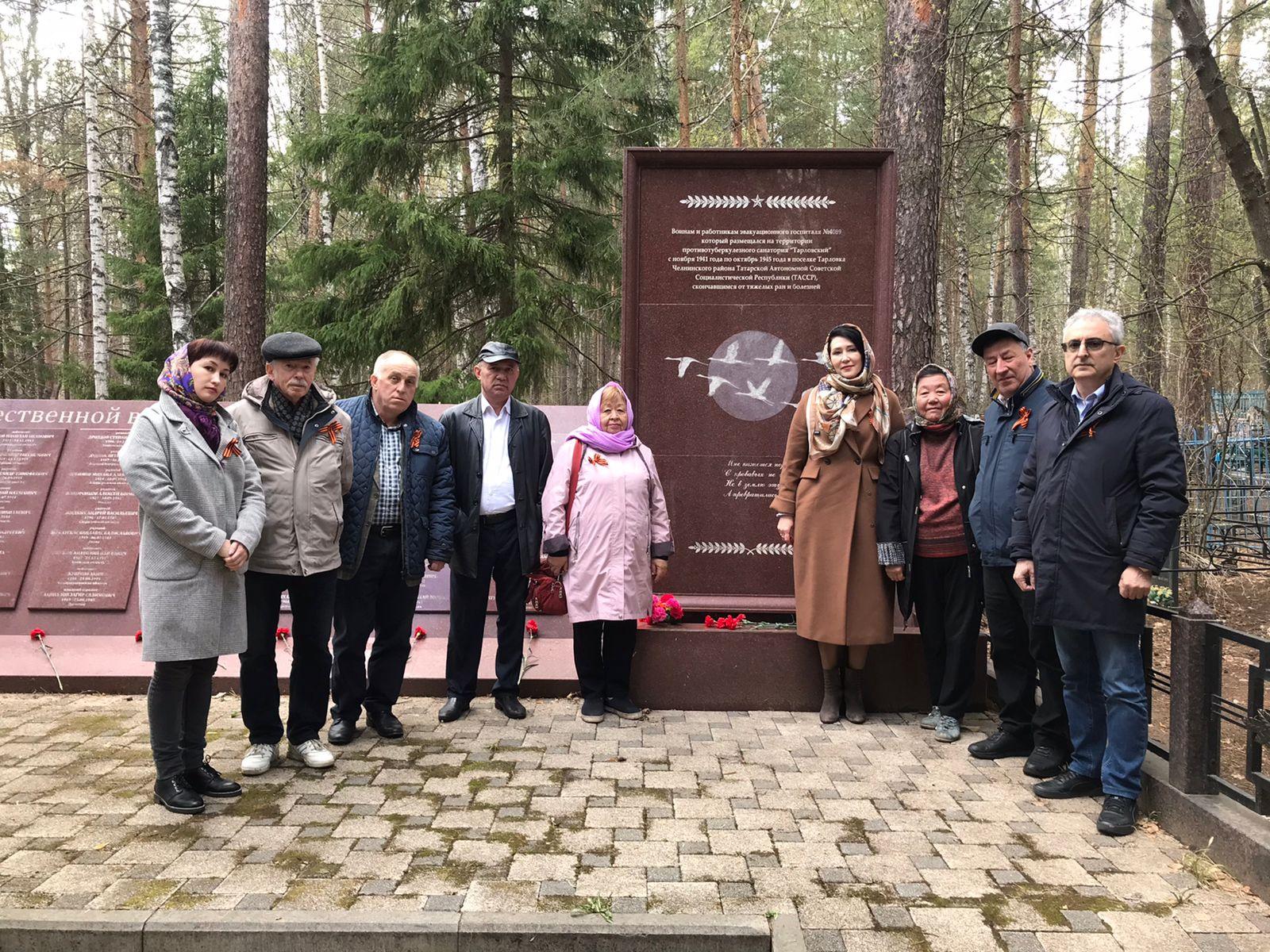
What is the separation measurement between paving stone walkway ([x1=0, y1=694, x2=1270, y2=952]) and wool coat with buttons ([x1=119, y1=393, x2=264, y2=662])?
2.52 ft

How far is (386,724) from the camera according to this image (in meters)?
4.87

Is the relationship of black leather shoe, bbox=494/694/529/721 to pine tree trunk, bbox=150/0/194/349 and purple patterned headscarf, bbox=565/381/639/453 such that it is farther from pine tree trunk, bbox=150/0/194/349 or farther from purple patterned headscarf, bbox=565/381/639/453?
pine tree trunk, bbox=150/0/194/349

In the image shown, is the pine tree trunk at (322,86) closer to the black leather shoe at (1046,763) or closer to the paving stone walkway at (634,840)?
the paving stone walkway at (634,840)

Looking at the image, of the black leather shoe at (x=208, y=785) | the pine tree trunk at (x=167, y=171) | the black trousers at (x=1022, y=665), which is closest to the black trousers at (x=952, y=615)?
the black trousers at (x=1022, y=665)

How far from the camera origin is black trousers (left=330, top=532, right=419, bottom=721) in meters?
4.68

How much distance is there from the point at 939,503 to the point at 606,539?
1.79 metres

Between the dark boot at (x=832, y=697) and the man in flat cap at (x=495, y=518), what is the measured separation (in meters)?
1.70

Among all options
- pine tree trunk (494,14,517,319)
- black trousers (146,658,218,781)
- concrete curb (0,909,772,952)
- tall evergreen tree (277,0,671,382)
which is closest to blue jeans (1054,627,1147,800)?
concrete curb (0,909,772,952)

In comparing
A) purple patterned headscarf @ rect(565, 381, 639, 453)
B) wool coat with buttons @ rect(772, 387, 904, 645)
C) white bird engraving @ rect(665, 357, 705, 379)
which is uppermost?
white bird engraving @ rect(665, 357, 705, 379)

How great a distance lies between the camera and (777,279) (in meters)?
5.86

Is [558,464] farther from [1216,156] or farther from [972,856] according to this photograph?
[1216,156]

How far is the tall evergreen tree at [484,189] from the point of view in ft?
37.6

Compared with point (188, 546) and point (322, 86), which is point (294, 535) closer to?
point (188, 546)

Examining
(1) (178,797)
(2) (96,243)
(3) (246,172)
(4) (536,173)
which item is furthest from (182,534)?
(2) (96,243)
